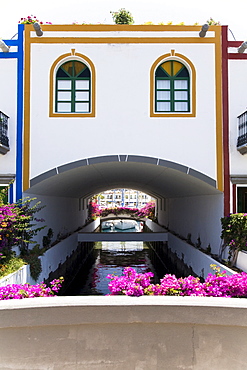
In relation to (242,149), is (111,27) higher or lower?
higher

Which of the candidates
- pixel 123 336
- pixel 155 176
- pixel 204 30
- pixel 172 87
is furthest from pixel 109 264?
pixel 123 336

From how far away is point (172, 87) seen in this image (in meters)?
11.6

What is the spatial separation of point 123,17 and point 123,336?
10.8 metres

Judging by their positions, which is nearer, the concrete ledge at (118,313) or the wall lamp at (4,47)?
the concrete ledge at (118,313)

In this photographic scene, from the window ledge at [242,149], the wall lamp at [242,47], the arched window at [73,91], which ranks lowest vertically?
the window ledge at [242,149]

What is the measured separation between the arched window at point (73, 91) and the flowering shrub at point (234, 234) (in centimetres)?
574

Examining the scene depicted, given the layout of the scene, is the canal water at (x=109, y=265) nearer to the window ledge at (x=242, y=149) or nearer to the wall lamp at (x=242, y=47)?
the window ledge at (x=242, y=149)

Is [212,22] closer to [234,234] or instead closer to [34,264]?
[234,234]

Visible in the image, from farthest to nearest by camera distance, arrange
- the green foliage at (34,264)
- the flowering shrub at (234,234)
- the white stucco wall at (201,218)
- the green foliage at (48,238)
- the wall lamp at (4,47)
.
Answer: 1. the green foliage at (48,238)
2. the white stucco wall at (201,218)
3. the wall lamp at (4,47)
4. the green foliage at (34,264)
5. the flowering shrub at (234,234)

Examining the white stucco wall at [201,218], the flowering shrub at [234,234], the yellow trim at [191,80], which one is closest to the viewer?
the flowering shrub at [234,234]

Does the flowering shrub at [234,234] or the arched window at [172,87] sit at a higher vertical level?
the arched window at [172,87]

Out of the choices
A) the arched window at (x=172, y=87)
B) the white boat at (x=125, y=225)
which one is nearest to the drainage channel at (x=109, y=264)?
the arched window at (x=172, y=87)

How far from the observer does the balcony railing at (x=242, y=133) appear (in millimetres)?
11078

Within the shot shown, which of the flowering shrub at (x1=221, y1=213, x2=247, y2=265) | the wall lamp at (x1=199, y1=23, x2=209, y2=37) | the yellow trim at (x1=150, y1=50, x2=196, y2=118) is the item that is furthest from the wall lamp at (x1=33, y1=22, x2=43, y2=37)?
the flowering shrub at (x1=221, y1=213, x2=247, y2=265)
